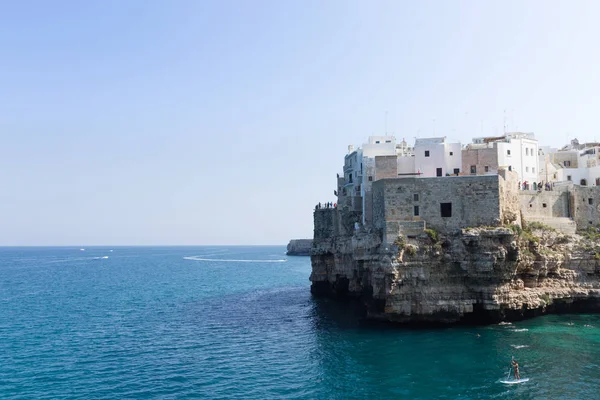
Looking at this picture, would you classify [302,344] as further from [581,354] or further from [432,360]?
[581,354]

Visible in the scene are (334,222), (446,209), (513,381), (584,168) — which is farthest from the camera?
(334,222)

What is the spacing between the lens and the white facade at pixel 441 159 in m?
49.5

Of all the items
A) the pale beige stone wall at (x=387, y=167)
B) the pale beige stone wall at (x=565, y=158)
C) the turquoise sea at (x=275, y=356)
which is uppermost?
the pale beige stone wall at (x=565, y=158)

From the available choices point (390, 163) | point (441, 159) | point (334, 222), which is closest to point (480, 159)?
point (441, 159)

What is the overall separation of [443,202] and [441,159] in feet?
24.1

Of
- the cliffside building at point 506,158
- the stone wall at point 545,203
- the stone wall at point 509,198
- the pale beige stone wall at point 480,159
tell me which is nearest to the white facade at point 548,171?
the cliffside building at point 506,158

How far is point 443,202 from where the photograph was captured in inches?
1724

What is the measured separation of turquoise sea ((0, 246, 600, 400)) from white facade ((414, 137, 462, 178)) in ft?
52.8

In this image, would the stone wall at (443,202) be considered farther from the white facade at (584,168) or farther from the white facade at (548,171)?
the white facade at (584,168)

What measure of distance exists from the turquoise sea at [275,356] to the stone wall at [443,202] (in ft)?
30.0

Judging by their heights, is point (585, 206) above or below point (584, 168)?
below

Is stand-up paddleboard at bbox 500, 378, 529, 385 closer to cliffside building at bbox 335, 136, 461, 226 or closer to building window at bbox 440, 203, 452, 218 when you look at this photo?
building window at bbox 440, 203, 452, 218

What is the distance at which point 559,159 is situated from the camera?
6719cm

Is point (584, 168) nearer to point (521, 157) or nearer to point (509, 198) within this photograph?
point (521, 157)
